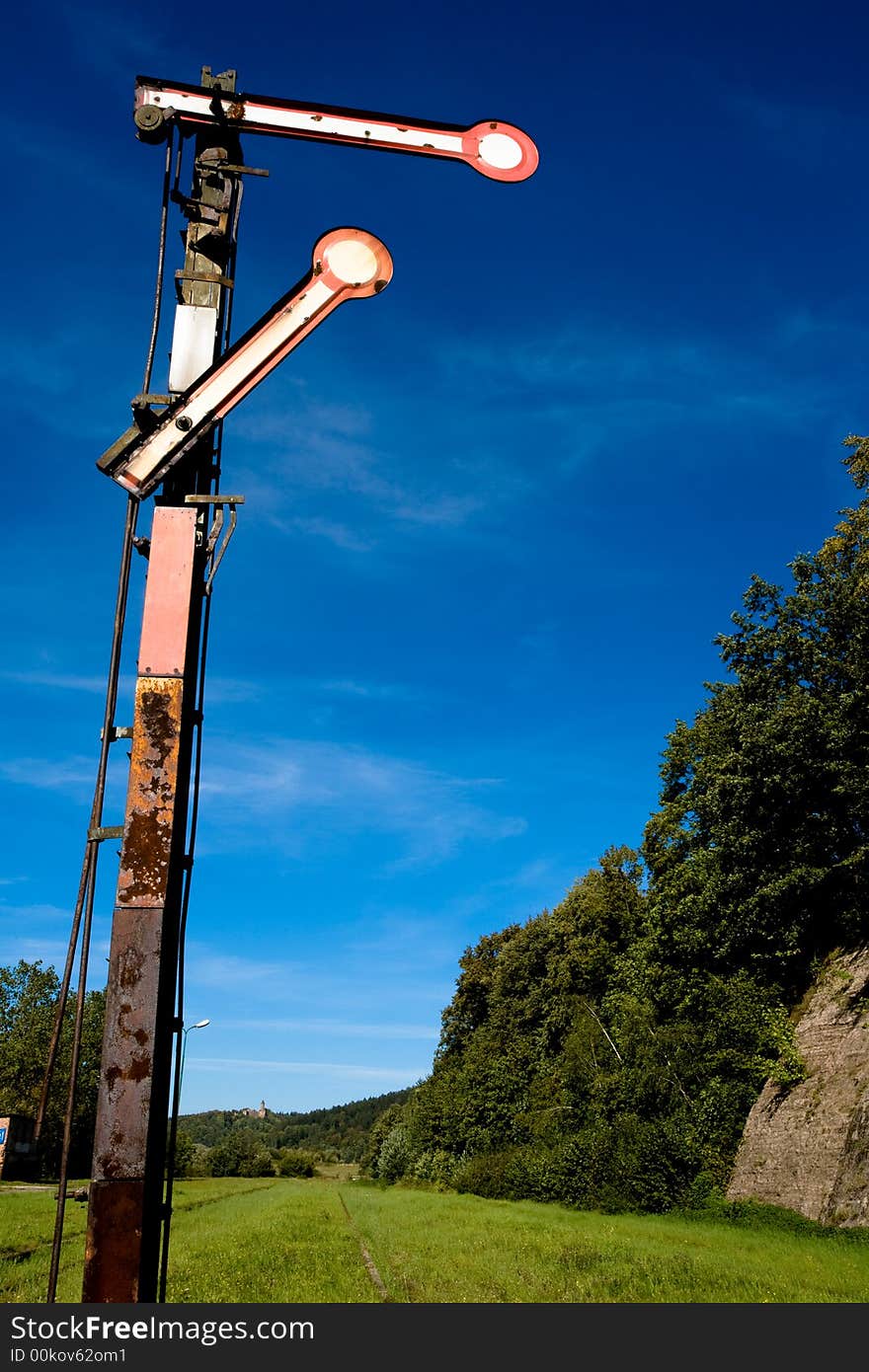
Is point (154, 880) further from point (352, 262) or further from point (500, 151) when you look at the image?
point (500, 151)

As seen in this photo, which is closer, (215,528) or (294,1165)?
(215,528)

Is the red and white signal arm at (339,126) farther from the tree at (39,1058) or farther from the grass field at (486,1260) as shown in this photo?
the tree at (39,1058)

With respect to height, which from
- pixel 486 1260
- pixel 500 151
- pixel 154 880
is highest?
pixel 500 151

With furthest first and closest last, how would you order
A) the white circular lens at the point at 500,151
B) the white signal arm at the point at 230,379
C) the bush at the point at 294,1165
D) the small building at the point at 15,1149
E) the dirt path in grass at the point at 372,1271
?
the bush at the point at 294,1165 < the small building at the point at 15,1149 < the dirt path in grass at the point at 372,1271 < the white circular lens at the point at 500,151 < the white signal arm at the point at 230,379

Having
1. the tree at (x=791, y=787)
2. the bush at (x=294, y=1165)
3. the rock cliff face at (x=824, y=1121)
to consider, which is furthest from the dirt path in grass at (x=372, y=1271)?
the bush at (x=294, y=1165)

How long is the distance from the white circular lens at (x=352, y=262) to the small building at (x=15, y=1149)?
188 feet

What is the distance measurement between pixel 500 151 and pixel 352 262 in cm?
185

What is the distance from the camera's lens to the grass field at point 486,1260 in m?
12.1

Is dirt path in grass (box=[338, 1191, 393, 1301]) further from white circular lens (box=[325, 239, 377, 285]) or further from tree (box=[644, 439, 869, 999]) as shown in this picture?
tree (box=[644, 439, 869, 999])

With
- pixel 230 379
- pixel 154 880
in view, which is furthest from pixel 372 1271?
pixel 230 379

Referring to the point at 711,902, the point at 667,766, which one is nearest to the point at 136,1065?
the point at 711,902

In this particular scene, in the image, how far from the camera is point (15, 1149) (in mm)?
54688

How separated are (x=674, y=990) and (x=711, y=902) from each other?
6628 millimetres

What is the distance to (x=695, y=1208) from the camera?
1022 inches
